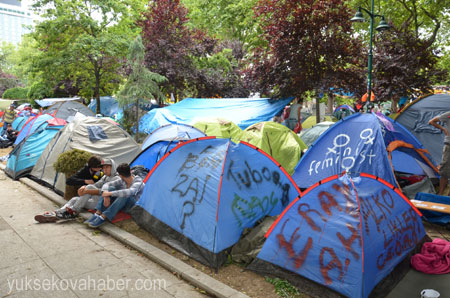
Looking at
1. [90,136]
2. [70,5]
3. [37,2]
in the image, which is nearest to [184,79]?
[70,5]

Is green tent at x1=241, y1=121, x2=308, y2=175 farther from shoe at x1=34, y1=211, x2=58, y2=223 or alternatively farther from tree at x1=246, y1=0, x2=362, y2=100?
shoe at x1=34, y1=211, x2=58, y2=223

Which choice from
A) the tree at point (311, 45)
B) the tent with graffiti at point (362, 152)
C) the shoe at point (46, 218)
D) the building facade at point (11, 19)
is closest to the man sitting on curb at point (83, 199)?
the shoe at point (46, 218)

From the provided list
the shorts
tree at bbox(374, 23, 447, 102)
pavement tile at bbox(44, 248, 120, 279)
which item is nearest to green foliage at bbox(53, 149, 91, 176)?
pavement tile at bbox(44, 248, 120, 279)

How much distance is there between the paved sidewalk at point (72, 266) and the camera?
3648mm

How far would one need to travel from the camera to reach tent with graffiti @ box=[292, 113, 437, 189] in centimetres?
567

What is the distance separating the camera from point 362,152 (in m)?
5.77

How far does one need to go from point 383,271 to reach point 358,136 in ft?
9.93

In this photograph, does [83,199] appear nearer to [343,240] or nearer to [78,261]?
[78,261]

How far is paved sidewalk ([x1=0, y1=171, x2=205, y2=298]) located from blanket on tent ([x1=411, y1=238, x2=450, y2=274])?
269cm

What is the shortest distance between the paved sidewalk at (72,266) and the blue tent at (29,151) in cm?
355

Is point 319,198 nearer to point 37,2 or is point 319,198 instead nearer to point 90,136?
point 90,136

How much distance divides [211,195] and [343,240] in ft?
5.78

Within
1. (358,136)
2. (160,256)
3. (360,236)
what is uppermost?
(358,136)

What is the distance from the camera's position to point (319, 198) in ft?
11.9
